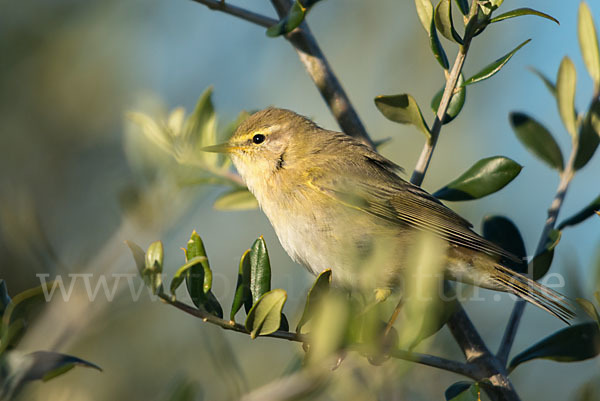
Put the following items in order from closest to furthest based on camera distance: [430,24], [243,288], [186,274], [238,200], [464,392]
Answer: [186,274] → [243,288] → [464,392] → [430,24] → [238,200]

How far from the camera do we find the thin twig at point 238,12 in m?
2.29

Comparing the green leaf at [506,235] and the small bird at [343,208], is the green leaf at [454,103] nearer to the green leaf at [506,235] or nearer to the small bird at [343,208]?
the small bird at [343,208]

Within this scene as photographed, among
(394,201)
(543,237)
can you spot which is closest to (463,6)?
(543,237)

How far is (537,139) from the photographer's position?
2561 mm

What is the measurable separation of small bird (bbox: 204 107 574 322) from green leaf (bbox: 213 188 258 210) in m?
0.04

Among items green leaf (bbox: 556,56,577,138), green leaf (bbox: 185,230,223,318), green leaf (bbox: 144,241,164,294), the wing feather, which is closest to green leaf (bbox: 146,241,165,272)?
green leaf (bbox: 144,241,164,294)

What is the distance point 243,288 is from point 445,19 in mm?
945

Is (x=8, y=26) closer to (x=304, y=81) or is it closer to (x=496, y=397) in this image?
(x=304, y=81)

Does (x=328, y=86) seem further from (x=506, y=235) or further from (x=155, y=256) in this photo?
(x=155, y=256)

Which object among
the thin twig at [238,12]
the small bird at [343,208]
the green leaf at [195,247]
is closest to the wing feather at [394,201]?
the small bird at [343,208]

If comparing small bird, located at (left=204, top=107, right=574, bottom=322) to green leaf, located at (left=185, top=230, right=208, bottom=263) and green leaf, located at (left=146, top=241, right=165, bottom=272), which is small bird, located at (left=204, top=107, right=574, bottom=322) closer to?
green leaf, located at (left=185, top=230, right=208, bottom=263)

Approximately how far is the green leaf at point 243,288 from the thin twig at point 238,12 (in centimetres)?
100

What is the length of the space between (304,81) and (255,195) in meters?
1.66

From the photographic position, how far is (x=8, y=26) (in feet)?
13.9
